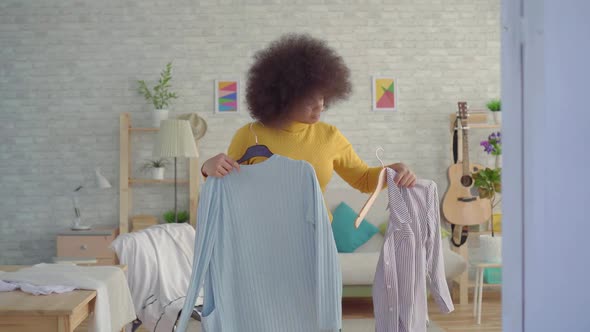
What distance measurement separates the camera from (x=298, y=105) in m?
1.97

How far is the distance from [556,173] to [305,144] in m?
1.30

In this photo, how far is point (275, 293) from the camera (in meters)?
1.74

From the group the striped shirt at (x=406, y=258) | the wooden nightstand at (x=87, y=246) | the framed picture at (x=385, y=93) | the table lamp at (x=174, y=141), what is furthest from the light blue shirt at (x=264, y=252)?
the framed picture at (x=385, y=93)

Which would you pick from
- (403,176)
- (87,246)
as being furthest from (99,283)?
(87,246)

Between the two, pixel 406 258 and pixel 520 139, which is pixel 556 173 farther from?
pixel 406 258

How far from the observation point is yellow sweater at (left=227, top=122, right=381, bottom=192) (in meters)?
1.99

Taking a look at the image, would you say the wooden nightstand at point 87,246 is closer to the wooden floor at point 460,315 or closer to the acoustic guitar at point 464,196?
the wooden floor at point 460,315

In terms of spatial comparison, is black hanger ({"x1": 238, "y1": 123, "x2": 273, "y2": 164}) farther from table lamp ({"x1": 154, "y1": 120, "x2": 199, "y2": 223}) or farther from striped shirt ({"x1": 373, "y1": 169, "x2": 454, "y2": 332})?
table lamp ({"x1": 154, "y1": 120, "x2": 199, "y2": 223})

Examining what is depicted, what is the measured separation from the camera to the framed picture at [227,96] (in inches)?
222

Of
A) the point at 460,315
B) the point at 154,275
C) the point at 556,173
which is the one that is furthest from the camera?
the point at 460,315

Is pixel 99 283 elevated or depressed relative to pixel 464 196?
depressed

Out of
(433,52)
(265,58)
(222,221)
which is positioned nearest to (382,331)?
(222,221)

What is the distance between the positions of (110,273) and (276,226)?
1.31 metres

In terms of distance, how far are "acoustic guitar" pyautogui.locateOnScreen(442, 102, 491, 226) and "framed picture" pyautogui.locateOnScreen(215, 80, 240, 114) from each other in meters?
2.05
